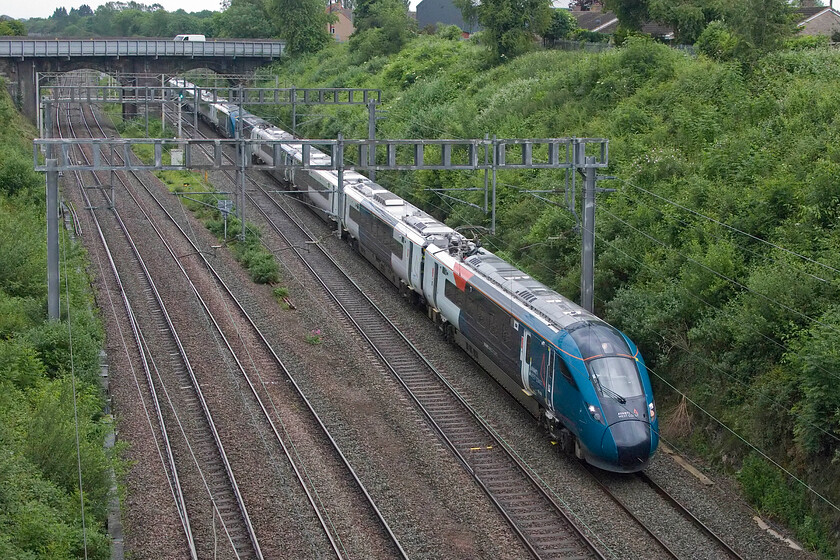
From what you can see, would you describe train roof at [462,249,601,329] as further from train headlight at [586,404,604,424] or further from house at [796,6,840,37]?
house at [796,6,840,37]

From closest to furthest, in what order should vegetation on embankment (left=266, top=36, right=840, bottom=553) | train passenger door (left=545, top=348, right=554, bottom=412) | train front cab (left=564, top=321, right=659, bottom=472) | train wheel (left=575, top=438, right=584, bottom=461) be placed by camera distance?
vegetation on embankment (left=266, top=36, right=840, bottom=553)
train front cab (left=564, top=321, right=659, bottom=472)
train wheel (left=575, top=438, right=584, bottom=461)
train passenger door (left=545, top=348, right=554, bottom=412)

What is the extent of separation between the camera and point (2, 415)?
1497cm

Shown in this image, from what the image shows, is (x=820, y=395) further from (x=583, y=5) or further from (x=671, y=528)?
(x=583, y=5)

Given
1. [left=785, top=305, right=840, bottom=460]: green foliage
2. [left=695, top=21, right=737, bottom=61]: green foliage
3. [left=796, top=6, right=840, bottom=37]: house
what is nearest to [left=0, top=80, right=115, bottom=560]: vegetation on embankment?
[left=785, top=305, right=840, bottom=460]: green foliage

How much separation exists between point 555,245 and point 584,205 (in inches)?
174

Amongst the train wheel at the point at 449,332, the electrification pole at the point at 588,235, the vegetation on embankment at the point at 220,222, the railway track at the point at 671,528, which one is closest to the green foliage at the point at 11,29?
the vegetation on embankment at the point at 220,222

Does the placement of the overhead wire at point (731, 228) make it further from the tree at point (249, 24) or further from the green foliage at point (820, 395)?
the tree at point (249, 24)

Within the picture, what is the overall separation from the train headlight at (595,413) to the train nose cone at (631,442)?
0.72 ft

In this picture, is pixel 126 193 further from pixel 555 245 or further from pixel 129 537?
pixel 129 537

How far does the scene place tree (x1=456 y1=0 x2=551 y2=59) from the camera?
44250mm

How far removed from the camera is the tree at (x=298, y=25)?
70750mm

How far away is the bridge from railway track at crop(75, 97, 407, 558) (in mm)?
36228

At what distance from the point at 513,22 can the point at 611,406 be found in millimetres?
32349

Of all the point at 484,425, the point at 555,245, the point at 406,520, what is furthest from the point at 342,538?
the point at 555,245
